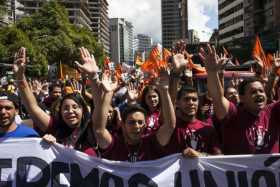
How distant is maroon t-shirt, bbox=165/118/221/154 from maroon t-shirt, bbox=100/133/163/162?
0.14 metres

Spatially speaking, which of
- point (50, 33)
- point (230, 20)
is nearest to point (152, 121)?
point (50, 33)

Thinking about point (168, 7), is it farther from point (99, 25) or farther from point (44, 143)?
point (44, 143)

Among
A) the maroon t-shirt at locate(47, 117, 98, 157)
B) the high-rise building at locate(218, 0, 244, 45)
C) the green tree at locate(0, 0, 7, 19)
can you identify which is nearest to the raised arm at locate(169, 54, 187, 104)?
the maroon t-shirt at locate(47, 117, 98, 157)

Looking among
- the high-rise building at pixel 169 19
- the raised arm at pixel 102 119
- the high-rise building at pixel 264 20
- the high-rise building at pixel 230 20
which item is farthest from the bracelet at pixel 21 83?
the high-rise building at pixel 169 19

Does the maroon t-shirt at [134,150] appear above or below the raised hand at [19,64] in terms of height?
below

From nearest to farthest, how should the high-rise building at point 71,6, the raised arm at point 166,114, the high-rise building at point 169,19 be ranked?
the raised arm at point 166,114 < the high-rise building at point 71,6 < the high-rise building at point 169,19

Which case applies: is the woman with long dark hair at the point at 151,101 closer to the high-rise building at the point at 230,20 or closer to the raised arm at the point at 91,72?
the raised arm at the point at 91,72

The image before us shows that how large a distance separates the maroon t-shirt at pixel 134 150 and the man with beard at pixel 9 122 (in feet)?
2.56

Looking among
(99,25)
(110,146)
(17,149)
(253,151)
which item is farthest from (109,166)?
(99,25)

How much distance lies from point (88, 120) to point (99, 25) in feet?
557

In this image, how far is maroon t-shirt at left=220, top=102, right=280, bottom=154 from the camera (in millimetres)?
4488

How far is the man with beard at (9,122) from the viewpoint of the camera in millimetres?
4637

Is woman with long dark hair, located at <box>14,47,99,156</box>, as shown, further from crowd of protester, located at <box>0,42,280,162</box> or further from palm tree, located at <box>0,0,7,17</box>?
palm tree, located at <box>0,0,7,17</box>

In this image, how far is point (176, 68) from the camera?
490 cm
